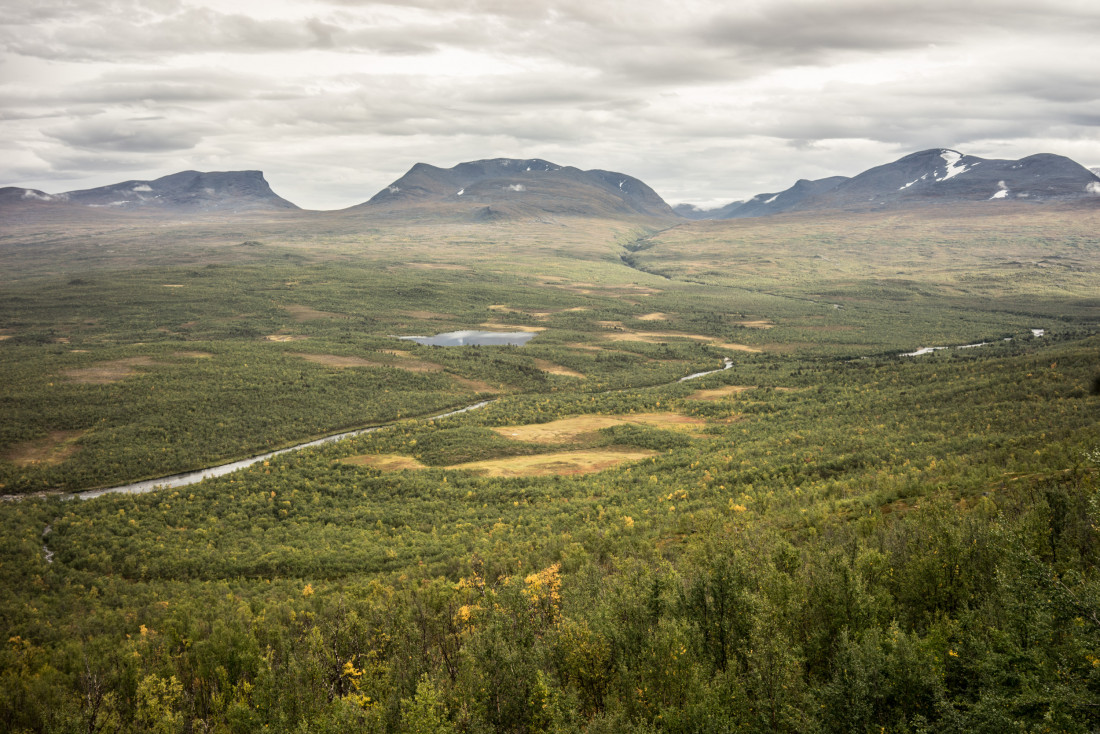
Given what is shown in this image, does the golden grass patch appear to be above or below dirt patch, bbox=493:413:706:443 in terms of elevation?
above

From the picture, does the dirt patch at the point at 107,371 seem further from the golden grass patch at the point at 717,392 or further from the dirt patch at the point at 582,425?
the golden grass patch at the point at 717,392

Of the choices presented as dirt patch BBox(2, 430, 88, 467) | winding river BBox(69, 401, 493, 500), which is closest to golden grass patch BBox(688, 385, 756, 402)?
winding river BBox(69, 401, 493, 500)

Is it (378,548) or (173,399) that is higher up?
(173,399)

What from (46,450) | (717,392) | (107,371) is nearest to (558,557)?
(46,450)

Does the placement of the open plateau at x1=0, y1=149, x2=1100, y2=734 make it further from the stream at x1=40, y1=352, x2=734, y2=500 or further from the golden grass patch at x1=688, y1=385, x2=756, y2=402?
the golden grass patch at x1=688, y1=385, x2=756, y2=402

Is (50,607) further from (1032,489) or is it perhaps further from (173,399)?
(1032,489)

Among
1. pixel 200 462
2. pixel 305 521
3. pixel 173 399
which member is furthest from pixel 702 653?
pixel 173 399
